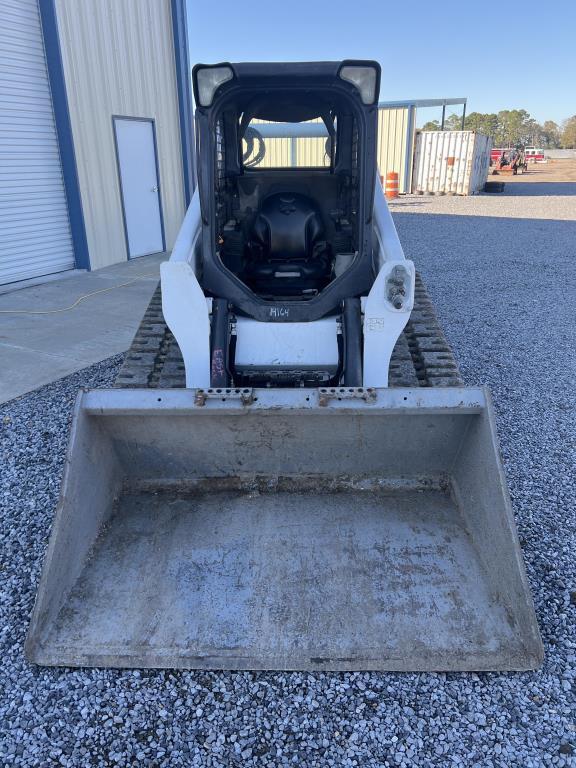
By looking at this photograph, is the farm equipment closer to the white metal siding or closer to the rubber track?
the white metal siding

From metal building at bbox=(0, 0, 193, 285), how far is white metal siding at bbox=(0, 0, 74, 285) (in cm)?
2

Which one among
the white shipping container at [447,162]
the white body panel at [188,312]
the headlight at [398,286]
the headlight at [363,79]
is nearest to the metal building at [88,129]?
the white body panel at [188,312]

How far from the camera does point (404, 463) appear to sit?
3152 mm

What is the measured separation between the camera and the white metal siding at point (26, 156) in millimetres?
8258

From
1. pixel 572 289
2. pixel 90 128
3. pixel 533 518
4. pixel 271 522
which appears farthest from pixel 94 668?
pixel 90 128

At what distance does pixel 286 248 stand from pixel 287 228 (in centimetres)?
14

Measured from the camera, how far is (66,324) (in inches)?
269

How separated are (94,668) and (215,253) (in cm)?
247

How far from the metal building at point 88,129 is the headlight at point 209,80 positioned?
6.15 metres

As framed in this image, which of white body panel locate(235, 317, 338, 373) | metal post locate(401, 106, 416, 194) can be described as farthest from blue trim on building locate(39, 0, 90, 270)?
metal post locate(401, 106, 416, 194)

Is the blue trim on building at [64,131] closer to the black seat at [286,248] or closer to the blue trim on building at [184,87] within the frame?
the blue trim on building at [184,87]

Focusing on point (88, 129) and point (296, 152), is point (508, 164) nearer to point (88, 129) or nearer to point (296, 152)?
point (88, 129)

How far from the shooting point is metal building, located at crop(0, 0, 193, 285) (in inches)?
334

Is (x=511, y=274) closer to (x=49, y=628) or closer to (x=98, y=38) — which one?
(x=98, y=38)
